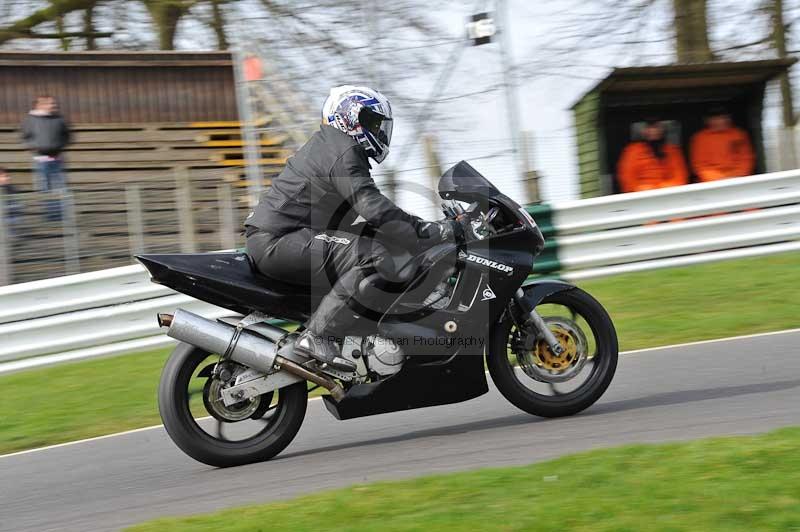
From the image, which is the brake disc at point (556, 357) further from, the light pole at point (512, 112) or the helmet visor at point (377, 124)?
the light pole at point (512, 112)

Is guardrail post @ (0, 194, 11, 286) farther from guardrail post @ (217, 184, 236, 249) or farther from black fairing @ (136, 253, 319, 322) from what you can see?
black fairing @ (136, 253, 319, 322)

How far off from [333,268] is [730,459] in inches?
84.8

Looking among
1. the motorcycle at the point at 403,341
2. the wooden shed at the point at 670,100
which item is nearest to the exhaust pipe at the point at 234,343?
the motorcycle at the point at 403,341

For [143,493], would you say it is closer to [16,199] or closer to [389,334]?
[389,334]

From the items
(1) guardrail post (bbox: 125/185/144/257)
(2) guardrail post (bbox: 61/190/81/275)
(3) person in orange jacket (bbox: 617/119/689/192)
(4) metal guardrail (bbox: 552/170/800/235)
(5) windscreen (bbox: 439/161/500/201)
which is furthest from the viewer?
(3) person in orange jacket (bbox: 617/119/689/192)

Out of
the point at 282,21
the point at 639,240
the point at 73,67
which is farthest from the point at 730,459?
the point at 73,67

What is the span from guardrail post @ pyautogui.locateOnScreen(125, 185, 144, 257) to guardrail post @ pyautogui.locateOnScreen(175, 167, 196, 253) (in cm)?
41

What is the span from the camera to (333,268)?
562 centimetres

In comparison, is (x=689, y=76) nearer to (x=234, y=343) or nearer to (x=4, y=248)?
(x=4, y=248)

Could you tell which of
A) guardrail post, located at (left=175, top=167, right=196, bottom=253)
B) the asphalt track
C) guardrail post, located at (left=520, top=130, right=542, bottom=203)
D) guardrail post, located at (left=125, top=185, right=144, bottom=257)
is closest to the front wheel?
the asphalt track

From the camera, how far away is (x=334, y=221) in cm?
568

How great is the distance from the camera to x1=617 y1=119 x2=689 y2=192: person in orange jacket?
1205 cm

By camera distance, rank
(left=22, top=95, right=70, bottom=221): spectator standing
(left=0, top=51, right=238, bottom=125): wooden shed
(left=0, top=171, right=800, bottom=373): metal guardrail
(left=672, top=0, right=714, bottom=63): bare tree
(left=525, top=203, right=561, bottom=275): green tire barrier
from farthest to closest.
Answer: (left=0, top=51, right=238, bottom=125): wooden shed, (left=672, top=0, right=714, bottom=63): bare tree, (left=22, top=95, right=70, bottom=221): spectator standing, (left=525, top=203, right=561, bottom=275): green tire barrier, (left=0, top=171, right=800, bottom=373): metal guardrail

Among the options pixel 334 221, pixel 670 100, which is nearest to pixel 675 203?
pixel 670 100
